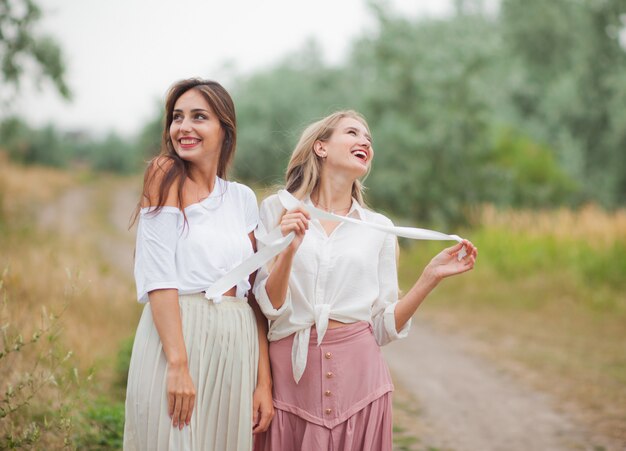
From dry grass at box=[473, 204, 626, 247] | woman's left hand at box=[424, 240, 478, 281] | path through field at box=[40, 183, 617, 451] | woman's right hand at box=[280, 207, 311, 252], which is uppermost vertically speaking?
dry grass at box=[473, 204, 626, 247]

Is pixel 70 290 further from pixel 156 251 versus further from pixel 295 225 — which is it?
pixel 295 225

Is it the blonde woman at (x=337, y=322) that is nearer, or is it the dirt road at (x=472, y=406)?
the blonde woman at (x=337, y=322)

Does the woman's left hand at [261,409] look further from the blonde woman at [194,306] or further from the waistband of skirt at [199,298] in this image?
the waistband of skirt at [199,298]

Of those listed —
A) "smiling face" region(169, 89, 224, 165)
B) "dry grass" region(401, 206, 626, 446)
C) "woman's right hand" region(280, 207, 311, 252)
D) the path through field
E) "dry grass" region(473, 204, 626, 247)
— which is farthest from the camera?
"dry grass" region(473, 204, 626, 247)

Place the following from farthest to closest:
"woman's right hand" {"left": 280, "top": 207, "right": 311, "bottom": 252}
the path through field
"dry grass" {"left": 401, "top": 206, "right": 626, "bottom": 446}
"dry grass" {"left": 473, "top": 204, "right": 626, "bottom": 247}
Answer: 1. "dry grass" {"left": 473, "top": 204, "right": 626, "bottom": 247}
2. "dry grass" {"left": 401, "top": 206, "right": 626, "bottom": 446}
3. the path through field
4. "woman's right hand" {"left": 280, "top": 207, "right": 311, "bottom": 252}

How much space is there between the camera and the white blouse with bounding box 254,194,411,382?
9.23ft

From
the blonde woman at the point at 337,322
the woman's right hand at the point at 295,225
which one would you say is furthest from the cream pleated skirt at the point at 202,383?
the woman's right hand at the point at 295,225

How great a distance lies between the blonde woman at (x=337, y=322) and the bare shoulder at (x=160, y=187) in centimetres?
45

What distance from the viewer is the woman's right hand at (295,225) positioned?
2.57 metres

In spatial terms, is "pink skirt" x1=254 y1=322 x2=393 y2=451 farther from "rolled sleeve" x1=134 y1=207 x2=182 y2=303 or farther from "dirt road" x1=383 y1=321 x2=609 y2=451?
"dirt road" x1=383 y1=321 x2=609 y2=451

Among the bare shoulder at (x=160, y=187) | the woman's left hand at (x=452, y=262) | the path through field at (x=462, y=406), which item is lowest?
the path through field at (x=462, y=406)

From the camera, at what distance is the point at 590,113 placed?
23.0 metres

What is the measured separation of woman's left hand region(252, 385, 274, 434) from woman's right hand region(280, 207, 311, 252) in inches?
25.7

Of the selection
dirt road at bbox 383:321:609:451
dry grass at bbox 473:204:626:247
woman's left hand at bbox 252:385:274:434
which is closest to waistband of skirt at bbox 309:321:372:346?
woman's left hand at bbox 252:385:274:434
